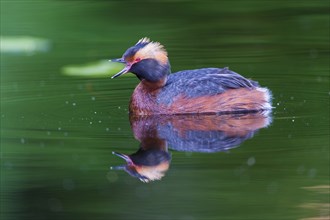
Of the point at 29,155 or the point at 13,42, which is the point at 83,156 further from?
the point at 13,42

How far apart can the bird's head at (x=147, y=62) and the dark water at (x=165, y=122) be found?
20.4 inches

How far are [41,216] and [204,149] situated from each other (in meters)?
2.28

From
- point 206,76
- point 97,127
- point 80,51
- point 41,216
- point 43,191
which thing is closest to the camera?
point 41,216

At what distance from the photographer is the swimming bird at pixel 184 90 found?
1168cm

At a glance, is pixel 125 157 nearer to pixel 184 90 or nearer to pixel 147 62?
pixel 184 90

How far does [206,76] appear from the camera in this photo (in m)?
11.8

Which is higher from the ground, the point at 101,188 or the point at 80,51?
the point at 101,188

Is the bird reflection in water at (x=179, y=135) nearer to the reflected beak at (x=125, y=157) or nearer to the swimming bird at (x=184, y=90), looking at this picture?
the reflected beak at (x=125, y=157)

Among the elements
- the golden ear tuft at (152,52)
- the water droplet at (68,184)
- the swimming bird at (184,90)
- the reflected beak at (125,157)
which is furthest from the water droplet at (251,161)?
the golden ear tuft at (152,52)

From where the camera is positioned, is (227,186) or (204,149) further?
(204,149)

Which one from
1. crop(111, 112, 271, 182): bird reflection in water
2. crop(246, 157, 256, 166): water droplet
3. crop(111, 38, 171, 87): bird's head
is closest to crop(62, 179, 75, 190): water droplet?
crop(111, 112, 271, 182): bird reflection in water

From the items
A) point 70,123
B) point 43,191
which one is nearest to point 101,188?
point 43,191

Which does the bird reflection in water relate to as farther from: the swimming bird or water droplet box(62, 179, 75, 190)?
water droplet box(62, 179, 75, 190)

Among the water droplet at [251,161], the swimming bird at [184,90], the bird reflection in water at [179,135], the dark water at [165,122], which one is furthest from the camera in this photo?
the swimming bird at [184,90]
